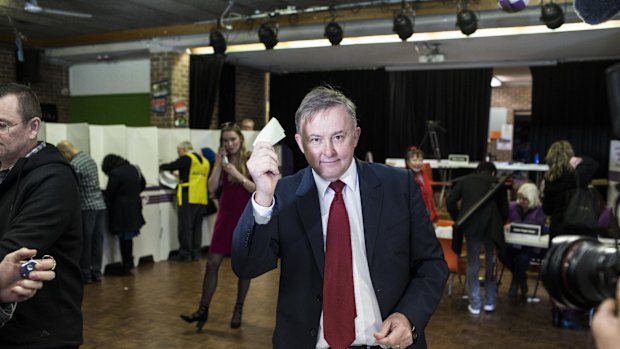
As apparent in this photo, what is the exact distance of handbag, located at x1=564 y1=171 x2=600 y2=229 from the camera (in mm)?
4473

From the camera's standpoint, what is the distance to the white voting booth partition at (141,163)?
22.6 feet

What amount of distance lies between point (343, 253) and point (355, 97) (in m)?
11.5

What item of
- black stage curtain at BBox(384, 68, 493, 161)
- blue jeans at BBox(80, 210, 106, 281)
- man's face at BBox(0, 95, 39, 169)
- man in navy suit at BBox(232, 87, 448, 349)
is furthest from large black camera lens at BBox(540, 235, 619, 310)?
black stage curtain at BBox(384, 68, 493, 161)

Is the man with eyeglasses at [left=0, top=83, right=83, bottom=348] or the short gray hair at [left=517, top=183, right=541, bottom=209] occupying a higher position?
the man with eyeglasses at [left=0, top=83, right=83, bottom=348]

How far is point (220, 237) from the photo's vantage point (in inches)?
165

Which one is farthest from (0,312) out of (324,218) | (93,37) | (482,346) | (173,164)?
(93,37)

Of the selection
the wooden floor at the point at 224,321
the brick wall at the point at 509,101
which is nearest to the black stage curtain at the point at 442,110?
the brick wall at the point at 509,101

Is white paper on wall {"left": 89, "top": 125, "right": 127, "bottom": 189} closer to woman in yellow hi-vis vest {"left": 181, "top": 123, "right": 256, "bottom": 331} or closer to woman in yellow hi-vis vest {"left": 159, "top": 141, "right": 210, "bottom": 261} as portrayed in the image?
woman in yellow hi-vis vest {"left": 159, "top": 141, "right": 210, "bottom": 261}

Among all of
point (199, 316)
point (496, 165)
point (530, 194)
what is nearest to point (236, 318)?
point (199, 316)

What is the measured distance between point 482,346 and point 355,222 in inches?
122

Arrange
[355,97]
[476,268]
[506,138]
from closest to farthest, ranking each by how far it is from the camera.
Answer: [476,268] < [355,97] < [506,138]

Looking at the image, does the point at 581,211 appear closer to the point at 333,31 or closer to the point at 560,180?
the point at 560,180

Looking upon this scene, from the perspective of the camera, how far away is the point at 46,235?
1.65 m

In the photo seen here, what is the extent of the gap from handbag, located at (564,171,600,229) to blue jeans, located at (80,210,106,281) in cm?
483
